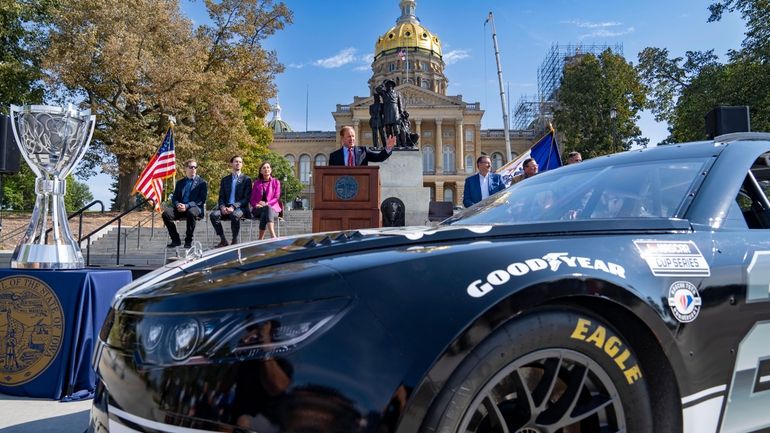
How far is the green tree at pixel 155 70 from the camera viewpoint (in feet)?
67.6

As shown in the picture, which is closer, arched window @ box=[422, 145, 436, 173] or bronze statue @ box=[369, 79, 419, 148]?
bronze statue @ box=[369, 79, 419, 148]

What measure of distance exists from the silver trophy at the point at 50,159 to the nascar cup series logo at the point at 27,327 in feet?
0.95

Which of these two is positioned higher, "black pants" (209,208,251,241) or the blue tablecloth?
"black pants" (209,208,251,241)

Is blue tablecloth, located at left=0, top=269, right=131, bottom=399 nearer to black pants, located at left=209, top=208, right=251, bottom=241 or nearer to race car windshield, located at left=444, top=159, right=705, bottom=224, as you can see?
race car windshield, located at left=444, top=159, right=705, bottom=224

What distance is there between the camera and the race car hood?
125 centimetres

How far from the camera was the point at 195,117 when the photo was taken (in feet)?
80.8

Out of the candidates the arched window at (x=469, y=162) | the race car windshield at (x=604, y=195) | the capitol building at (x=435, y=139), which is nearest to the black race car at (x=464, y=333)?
the race car windshield at (x=604, y=195)

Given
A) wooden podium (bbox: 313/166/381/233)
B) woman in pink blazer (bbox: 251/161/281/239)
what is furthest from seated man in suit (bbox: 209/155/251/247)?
wooden podium (bbox: 313/166/381/233)

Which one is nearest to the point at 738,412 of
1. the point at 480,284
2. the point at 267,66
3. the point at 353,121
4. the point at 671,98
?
the point at 480,284

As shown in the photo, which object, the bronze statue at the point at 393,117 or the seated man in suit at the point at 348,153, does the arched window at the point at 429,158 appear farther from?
the seated man in suit at the point at 348,153

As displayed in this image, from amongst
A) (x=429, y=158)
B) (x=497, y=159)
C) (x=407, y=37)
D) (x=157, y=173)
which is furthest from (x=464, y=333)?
(x=407, y=37)

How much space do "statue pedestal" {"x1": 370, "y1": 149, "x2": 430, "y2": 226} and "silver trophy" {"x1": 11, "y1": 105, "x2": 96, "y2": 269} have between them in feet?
25.5

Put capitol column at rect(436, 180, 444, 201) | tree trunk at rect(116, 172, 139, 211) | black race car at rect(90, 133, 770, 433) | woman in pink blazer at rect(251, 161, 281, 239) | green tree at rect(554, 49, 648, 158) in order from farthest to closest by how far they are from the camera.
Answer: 1. capitol column at rect(436, 180, 444, 201)
2. green tree at rect(554, 49, 648, 158)
3. tree trunk at rect(116, 172, 139, 211)
4. woman in pink blazer at rect(251, 161, 281, 239)
5. black race car at rect(90, 133, 770, 433)

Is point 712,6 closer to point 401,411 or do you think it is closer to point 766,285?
point 766,285
